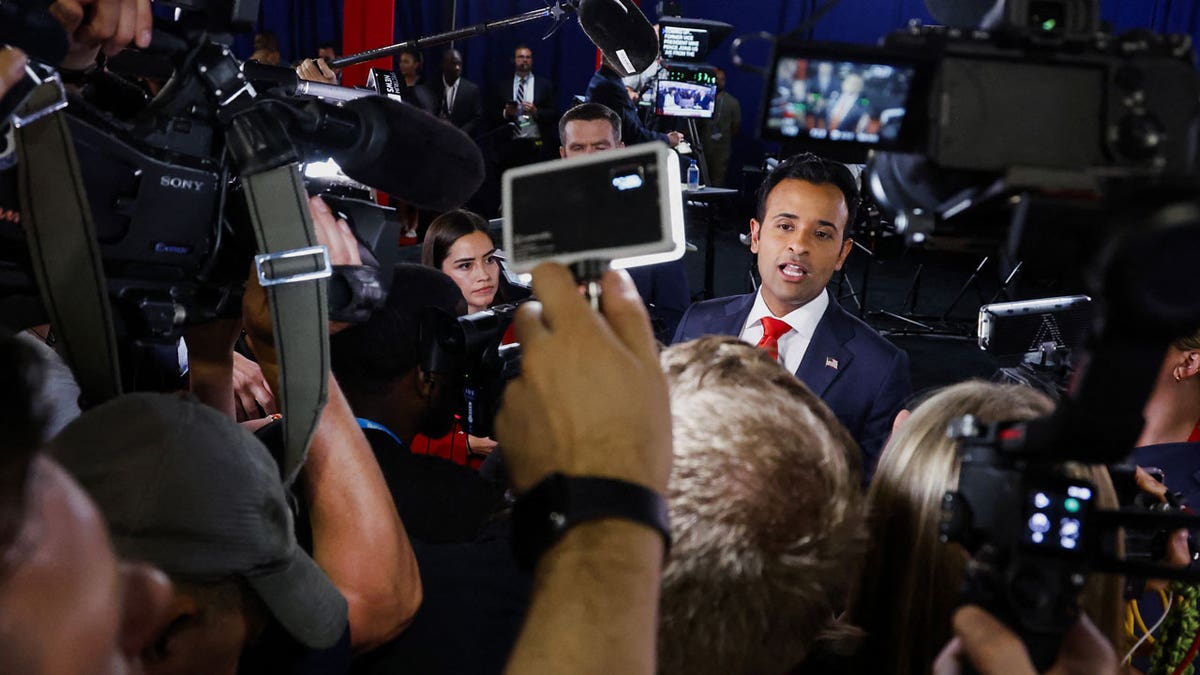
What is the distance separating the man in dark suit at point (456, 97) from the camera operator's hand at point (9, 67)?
857cm

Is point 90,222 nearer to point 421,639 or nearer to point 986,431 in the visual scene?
point 421,639

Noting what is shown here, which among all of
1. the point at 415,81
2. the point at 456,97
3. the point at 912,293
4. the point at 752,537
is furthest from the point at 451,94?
the point at 752,537

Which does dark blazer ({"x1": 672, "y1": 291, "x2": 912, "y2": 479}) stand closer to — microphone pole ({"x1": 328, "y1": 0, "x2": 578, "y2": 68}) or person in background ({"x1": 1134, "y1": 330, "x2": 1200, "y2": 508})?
person in background ({"x1": 1134, "y1": 330, "x2": 1200, "y2": 508})

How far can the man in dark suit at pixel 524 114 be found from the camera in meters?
9.04

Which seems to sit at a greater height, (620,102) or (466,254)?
(620,102)

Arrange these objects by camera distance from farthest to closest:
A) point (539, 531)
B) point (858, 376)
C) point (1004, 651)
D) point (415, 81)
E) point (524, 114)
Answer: point (415, 81) < point (524, 114) < point (858, 376) < point (1004, 651) < point (539, 531)

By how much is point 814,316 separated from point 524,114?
696 cm

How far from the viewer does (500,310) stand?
1884 millimetres

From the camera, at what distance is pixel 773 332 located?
2.46 m

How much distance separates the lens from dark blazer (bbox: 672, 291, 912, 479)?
229 centimetres

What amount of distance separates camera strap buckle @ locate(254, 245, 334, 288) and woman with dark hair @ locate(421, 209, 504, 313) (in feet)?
6.61

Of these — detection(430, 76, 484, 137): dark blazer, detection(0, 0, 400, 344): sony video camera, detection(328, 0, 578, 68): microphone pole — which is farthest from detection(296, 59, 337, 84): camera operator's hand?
detection(430, 76, 484, 137): dark blazer

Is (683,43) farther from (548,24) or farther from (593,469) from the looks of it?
(593,469)

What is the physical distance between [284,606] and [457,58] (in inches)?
350
